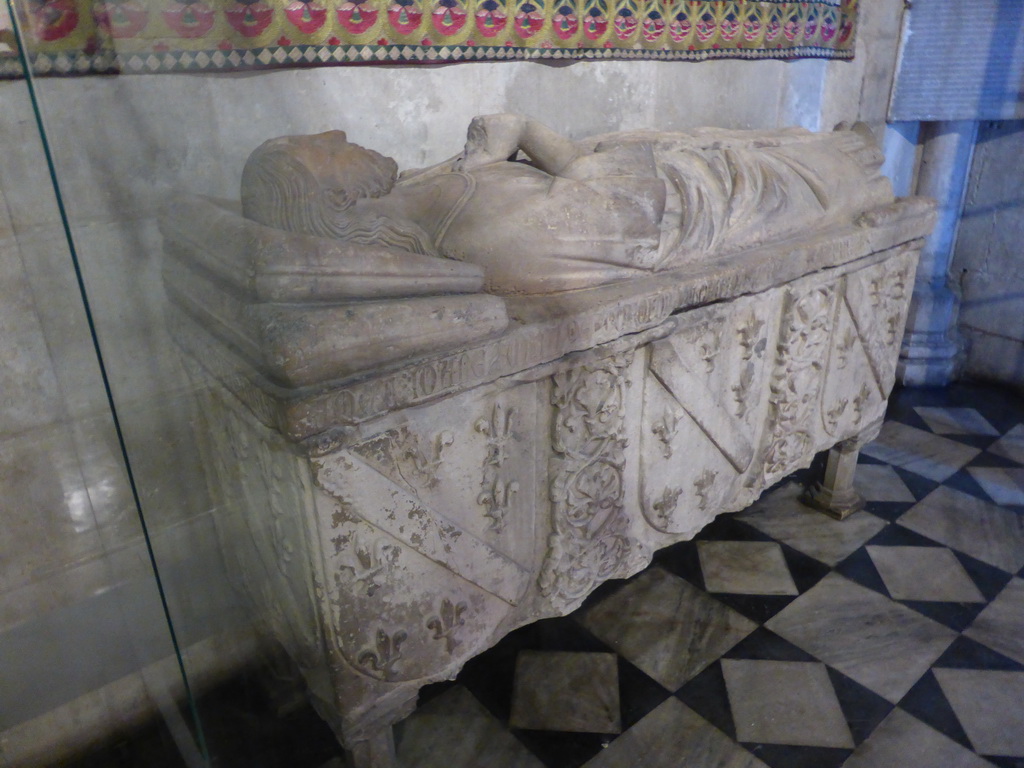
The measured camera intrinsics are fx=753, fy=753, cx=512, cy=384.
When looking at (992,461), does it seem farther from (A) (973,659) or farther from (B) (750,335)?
(B) (750,335)

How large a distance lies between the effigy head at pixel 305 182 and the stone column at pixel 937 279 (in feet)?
11.4

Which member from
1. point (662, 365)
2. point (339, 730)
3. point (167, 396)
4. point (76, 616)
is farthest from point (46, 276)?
point (662, 365)

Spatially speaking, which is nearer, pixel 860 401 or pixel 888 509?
pixel 860 401

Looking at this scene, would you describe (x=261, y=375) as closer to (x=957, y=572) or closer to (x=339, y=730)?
(x=339, y=730)

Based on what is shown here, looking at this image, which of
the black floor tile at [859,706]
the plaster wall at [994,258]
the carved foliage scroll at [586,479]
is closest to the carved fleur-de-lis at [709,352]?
the carved foliage scroll at [586,479]

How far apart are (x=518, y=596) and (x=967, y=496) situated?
2.19 m

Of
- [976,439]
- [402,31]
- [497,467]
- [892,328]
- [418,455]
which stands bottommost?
[976,439]

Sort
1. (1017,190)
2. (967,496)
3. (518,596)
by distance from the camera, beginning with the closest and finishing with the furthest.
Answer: (518,596), (967,496), (1017,190)

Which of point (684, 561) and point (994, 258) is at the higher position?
point (994, 258)

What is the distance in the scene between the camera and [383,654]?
1511mm

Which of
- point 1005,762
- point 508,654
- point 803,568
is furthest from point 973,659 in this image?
point 508,654

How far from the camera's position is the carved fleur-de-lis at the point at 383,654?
1484 mm

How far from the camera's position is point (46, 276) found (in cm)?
152

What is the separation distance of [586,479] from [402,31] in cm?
127
